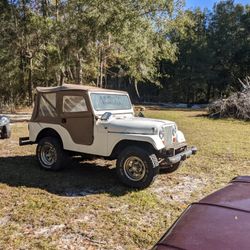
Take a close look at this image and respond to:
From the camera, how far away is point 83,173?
21.3ft

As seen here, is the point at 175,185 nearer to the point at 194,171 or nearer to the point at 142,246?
the point at 194,171

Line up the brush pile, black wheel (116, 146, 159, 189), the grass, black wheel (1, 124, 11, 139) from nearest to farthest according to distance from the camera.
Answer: the grass → black wheel (116, 146, 159, 189) → black wheel (1, 124, 11, 139) → the brush pile

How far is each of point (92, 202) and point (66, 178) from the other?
4.33ft

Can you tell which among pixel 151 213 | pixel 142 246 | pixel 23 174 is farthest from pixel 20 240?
pixel 23 174

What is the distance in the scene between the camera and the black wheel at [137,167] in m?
5.33

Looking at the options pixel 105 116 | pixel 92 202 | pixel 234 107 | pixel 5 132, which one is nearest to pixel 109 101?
pixel 105 116

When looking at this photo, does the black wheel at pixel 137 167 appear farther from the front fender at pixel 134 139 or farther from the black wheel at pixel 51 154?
the black wheel at pixel 51 154

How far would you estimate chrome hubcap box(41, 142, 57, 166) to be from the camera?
6.43 meters

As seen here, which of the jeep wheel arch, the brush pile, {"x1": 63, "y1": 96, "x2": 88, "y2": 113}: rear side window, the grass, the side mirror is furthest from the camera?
the brush pile

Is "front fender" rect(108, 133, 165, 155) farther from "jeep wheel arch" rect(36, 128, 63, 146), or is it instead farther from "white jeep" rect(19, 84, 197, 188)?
"jeep wheel arch" rect(36, 128, 63, 146)

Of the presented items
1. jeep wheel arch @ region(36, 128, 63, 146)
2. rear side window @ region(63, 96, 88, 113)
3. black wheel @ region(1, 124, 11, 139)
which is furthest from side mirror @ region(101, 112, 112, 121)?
black wheel @ region(1, 124, 11, 139)

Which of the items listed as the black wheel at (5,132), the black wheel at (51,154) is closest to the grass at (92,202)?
the black wheel at (51,154)

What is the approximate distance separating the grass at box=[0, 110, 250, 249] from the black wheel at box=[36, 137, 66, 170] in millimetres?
156

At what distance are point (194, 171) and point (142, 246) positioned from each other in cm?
327
